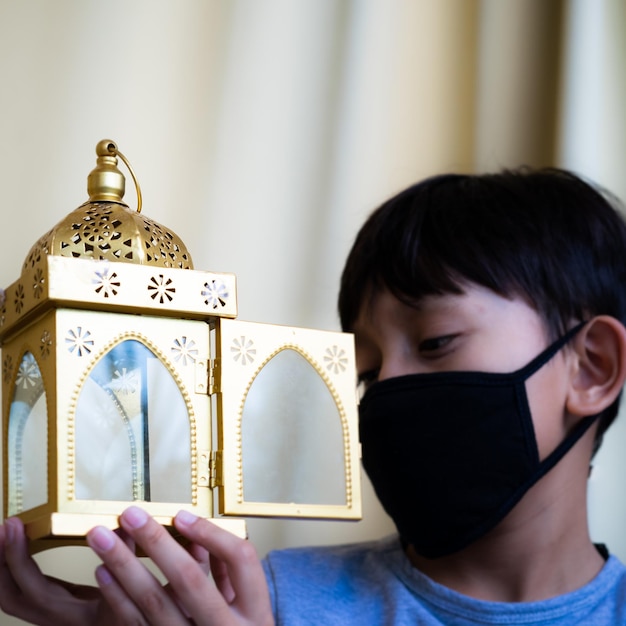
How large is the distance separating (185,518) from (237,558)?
0.24 feet

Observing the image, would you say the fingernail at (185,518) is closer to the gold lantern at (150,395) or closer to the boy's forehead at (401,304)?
the gold lantern at (150,395)

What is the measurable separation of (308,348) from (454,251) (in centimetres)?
34

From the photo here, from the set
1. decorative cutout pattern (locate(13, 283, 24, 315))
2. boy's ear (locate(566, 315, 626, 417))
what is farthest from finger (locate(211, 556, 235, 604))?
boy's ear (locate(566, 315, 626, 417))

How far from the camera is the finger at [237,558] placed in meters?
0.75

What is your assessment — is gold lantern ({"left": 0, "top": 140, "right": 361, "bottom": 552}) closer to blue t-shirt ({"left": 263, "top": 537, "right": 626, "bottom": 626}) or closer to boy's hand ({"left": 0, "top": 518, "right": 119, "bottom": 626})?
boy's hand ({"left": 0, "top": 518, "right": 119, "bottom": 626})

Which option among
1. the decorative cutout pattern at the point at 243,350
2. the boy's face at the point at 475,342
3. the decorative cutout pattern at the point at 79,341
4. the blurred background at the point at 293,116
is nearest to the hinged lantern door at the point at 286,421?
the decorative cutout pattern at the point at 243,350

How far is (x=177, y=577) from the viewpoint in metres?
0.78

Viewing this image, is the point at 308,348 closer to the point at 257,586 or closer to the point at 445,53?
the point at 257,586

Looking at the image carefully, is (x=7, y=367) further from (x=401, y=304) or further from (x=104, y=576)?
(x=401, y=304)

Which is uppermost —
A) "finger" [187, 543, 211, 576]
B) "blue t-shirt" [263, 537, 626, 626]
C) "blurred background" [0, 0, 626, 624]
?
"blurred background" [0, 0, 626, 624]

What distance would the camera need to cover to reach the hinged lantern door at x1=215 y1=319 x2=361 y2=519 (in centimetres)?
79

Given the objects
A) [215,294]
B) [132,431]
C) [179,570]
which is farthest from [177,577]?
[215,294]

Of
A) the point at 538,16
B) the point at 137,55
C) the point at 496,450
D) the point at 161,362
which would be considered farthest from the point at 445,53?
the point at 161,362

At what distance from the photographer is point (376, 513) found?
1398 millimetres
